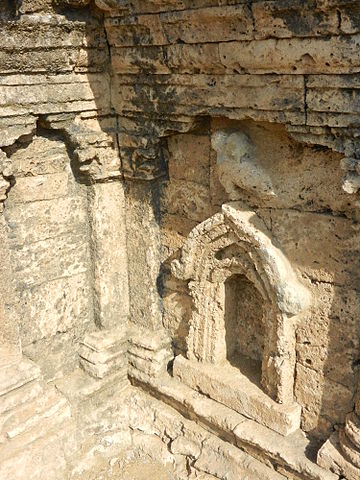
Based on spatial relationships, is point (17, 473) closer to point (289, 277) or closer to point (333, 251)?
point (289, 277)

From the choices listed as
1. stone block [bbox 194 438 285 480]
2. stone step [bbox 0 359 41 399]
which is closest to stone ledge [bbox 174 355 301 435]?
stone block [bbox 194 438 285 480]

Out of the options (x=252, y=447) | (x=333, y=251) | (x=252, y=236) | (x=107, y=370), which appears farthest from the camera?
(x=107, y=370)

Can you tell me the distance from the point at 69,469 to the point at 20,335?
1.40m

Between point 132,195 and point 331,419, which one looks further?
point 132,195

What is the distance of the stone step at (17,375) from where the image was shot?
4.81 metres

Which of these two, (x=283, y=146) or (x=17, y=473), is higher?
(x=283, y=146)

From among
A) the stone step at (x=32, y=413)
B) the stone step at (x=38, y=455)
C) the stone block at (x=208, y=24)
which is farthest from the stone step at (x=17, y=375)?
the stone block at (x=208, y=24)

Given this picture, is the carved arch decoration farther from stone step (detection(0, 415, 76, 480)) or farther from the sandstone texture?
stone step (detection(0, 415, 76, 480))

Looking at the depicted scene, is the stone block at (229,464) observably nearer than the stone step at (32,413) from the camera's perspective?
No

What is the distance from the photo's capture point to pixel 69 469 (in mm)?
5250

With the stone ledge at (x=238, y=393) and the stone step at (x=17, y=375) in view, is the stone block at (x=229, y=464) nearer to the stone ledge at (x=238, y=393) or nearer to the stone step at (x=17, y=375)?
the stone ledge at (x=238, y=393)

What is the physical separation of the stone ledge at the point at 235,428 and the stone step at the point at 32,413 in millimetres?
1069

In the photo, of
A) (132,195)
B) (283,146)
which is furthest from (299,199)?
(132,195)

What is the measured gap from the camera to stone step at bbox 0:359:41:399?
4812mm
